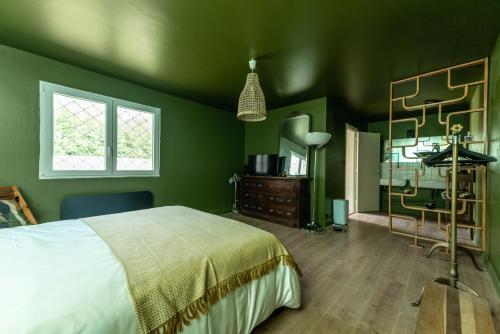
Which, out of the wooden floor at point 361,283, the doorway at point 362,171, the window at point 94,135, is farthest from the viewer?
the doorway at point 362,171

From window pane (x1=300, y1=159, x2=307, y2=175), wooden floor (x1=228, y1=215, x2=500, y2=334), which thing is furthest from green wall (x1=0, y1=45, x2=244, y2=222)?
wooden floor (x1=228, y1=215, x2=500, y2=334)

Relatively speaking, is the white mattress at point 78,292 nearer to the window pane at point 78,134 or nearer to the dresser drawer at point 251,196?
the window pane at point 78,134

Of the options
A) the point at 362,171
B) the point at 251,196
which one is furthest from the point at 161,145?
the point at 362,171

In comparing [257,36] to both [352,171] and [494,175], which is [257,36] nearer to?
[494,175]

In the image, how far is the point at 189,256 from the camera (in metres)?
1.12

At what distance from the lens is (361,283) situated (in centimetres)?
193

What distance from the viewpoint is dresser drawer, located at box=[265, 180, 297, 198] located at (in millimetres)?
3672

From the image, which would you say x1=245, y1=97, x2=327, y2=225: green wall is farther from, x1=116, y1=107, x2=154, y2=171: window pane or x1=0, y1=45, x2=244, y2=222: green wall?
x1=116, y1=107, x2=154, y2=171: window pane

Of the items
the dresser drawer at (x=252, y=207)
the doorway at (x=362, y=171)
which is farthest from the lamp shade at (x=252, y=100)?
the doorway at (x=362, y=171)

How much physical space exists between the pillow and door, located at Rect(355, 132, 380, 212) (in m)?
5.62

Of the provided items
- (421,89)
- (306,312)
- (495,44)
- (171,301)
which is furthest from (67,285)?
(421,89)

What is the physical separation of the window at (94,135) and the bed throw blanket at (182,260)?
1380 mm

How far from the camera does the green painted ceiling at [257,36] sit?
168cm

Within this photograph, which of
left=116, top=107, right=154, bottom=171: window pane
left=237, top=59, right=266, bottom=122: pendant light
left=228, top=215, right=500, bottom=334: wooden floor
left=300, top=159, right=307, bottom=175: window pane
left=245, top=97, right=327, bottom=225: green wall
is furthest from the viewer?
left=300, top=159, right=307, bottom=175: window pane
